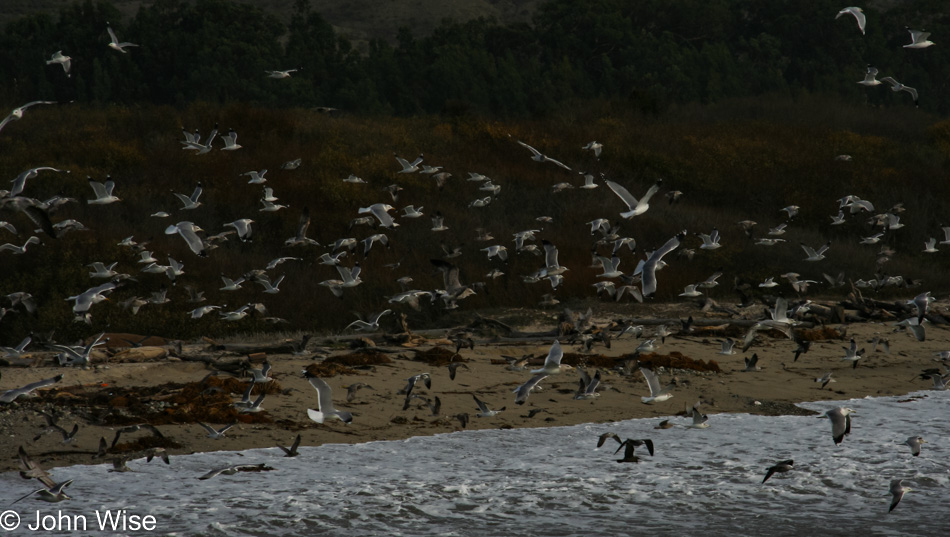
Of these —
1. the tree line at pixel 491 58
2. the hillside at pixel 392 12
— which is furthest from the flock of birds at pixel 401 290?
the hillside at pixel 392 12

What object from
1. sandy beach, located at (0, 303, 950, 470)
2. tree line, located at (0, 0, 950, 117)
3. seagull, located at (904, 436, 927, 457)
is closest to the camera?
seagull, located at (904, 436, 927, 457)

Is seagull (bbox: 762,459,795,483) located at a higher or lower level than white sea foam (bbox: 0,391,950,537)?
higher

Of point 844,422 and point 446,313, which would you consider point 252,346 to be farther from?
point 844,422

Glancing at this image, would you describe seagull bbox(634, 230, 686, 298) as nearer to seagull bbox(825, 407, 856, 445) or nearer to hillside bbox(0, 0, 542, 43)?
seagull bbox(825, 407, 856, 445)

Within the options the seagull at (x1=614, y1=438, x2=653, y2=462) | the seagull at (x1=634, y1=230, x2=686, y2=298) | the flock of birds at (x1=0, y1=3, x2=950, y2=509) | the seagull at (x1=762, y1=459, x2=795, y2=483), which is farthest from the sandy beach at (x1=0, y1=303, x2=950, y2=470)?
the seagull at (x1=762, y1=459, x2=795, y2=483)

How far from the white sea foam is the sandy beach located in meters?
0.52

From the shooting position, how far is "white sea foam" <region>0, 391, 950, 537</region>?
31.4 feet

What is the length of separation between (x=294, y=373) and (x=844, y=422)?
745 centimetres

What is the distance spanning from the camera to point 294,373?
14.4m

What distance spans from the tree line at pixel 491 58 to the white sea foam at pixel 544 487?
39.6m

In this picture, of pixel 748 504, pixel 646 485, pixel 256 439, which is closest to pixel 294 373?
pixel 256 439

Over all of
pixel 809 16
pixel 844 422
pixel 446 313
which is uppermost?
pixel 809 16

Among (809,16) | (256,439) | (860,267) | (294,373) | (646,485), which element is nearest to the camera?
(646,485)

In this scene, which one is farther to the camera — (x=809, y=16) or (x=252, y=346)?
(x=809, y=16)
